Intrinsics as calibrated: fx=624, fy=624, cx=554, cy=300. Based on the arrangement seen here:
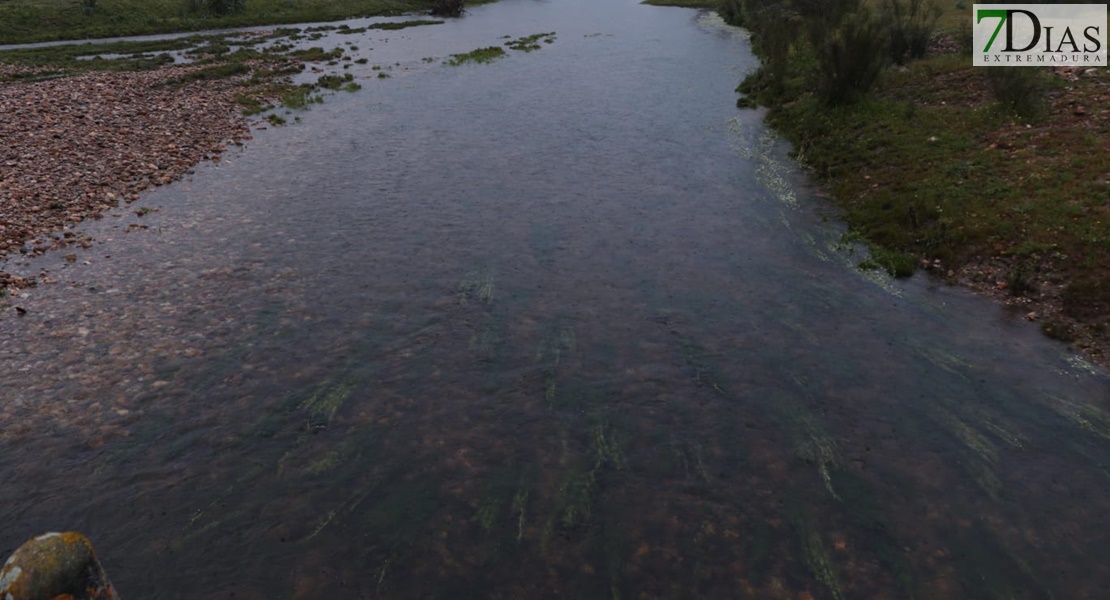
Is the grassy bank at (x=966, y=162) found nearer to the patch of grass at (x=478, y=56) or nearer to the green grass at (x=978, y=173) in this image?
the green grass at (x=978, y=173)

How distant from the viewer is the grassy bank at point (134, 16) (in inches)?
2426

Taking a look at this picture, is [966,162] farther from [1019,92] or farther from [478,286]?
[478,286]

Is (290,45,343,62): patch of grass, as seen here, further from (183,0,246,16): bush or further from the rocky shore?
(183,0,246,16): bush

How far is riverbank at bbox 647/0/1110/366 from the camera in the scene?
16.6 m

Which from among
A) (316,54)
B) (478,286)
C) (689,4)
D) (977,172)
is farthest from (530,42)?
(478,286)

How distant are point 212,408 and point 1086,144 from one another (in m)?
28.1

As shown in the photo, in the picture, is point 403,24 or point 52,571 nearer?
point 52,571

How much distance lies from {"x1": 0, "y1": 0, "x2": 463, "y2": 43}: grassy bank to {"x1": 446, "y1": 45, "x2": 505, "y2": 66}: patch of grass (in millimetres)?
34796

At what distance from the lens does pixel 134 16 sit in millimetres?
69875

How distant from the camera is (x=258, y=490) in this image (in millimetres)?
11219

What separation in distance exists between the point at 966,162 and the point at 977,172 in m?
0.97

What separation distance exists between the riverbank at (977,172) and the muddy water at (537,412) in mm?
1344

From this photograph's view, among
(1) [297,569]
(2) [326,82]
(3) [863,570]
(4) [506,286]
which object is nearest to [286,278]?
(4) [506,286]

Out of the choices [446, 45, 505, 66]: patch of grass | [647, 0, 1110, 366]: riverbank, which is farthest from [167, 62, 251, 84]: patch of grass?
[647, 0, 1110, 366]: riverbank
